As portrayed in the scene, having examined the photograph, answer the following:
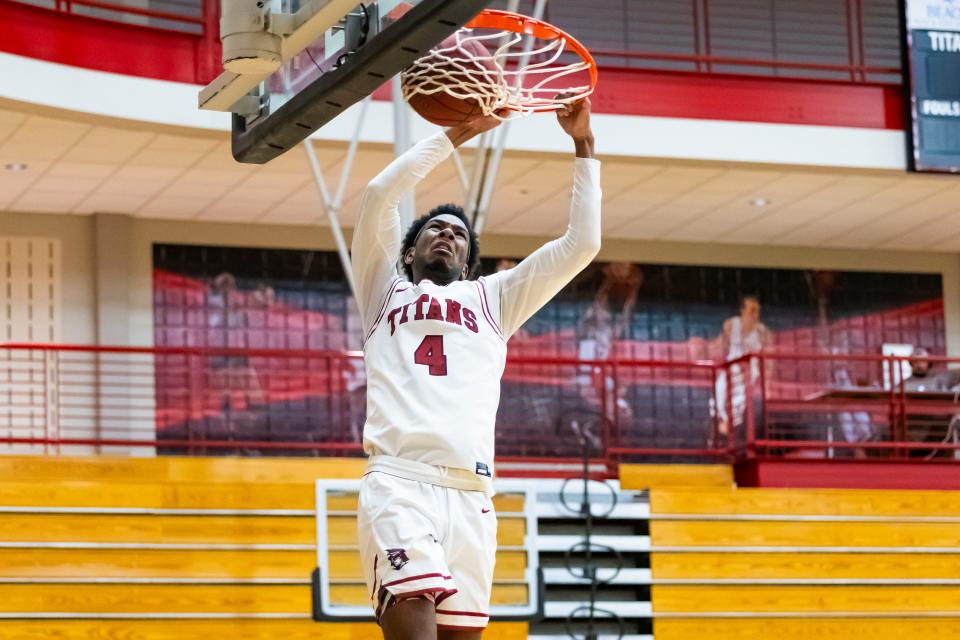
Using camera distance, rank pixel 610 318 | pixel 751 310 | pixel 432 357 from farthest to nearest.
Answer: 1. pixel 751 310
2. pixel 610 318
3. pixel 432 357

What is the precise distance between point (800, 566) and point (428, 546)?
Answer: 307 inches

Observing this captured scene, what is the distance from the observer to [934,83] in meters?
14.4

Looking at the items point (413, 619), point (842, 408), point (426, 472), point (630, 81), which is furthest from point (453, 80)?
point (630, 81)

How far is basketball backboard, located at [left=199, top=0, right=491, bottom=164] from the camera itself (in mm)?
4355

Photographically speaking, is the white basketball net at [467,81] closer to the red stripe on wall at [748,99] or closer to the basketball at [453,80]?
the basketball at [453,80]

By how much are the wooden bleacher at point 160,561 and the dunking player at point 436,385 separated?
575cm

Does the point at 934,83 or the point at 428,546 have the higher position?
the point at 934,83

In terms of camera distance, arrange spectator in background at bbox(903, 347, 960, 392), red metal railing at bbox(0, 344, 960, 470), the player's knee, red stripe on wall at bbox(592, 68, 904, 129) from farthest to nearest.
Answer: spectator in background at bbox(903, 347, 960, 392) < red metal railing at bbox(0, 344, 960, 470) < red stripe on wall at bbox(592, 68, 904, 129) < the player's knee

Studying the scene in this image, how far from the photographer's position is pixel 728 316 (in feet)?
55.2

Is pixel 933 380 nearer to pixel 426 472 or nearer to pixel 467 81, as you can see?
pixel 467 81

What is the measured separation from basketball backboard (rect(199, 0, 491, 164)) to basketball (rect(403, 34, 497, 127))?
0.44m

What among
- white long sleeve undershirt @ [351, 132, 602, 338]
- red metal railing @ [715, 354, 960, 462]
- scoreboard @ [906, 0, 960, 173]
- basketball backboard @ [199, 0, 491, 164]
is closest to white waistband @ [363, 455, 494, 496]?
white long sleeve undershirt @ [351, 132, 602, 338]

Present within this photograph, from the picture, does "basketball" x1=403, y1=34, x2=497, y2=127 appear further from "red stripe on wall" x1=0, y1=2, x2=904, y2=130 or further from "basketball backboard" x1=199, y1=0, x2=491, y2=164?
"red stripe on wall" x1=0, y1=2, x2=904, y2=130

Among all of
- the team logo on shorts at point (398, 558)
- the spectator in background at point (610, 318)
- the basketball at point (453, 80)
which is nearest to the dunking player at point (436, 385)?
the team logo on shorts at point (398, 558)
